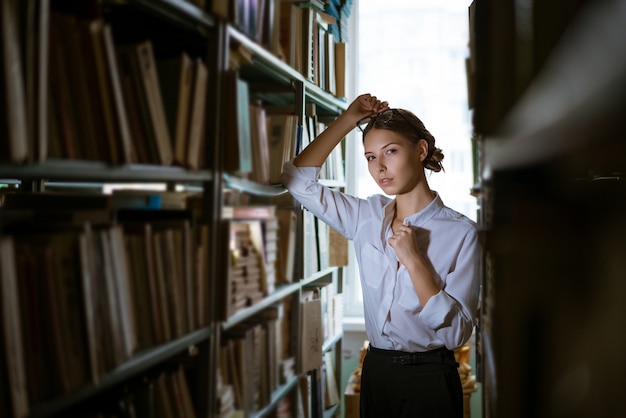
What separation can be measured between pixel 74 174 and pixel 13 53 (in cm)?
21

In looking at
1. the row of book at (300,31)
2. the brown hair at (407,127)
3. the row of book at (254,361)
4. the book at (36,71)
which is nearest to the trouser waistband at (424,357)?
the row of book at (254,361)

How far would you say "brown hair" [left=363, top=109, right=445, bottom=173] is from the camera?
1.84 metres

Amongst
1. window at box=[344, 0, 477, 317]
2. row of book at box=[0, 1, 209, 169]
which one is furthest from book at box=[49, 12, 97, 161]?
window at box=[344, 0, 477, 317]

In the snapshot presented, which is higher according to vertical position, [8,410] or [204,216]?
[204,216]

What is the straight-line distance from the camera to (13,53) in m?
0.76

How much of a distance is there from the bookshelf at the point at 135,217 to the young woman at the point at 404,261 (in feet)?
1.03

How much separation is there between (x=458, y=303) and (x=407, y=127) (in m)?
0.62

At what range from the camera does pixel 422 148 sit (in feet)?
6.10

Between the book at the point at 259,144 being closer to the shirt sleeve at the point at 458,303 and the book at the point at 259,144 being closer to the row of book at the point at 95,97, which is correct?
the row of book at the point at 95,97

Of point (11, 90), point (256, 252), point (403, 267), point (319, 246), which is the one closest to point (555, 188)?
point (11, 90)

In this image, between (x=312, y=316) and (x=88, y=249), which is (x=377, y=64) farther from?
(x=88, y=249)

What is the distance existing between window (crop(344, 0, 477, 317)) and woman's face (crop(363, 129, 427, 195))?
→ 1.50 meters

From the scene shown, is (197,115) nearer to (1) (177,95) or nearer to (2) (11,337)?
(1) (177,95)

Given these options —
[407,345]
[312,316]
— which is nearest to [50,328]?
[407,345]
